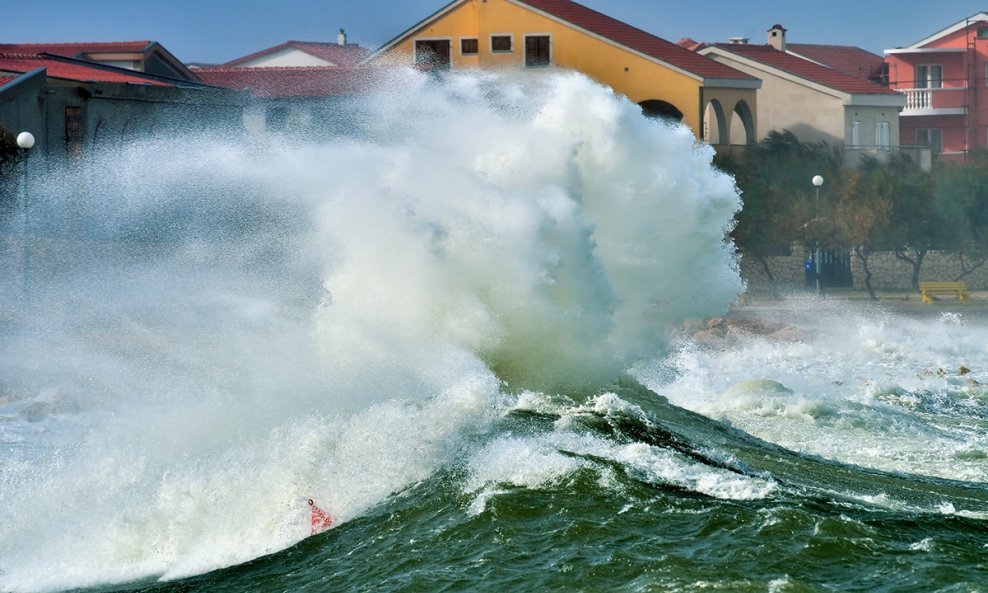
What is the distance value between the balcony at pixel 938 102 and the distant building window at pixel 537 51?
81.1ft

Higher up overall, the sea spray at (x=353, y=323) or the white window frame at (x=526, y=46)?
the white window frame at (x=526, y=46)

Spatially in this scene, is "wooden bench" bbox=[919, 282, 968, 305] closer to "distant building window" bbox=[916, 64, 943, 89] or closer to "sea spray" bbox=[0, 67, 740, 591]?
"sea spray" bbox=[0, 67, 740, 591]

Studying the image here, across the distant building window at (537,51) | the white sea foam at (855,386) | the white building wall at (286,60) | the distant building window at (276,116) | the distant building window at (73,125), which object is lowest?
the white sea foam at (855,386)

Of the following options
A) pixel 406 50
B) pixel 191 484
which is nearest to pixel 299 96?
pixel 406 50

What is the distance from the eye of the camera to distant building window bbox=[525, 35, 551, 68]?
48688 millimetres

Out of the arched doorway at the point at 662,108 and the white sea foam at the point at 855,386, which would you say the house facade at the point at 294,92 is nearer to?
the arched doorway at the point at 662,108

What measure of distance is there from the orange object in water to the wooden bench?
3409 centimetres

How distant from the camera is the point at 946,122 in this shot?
66938 millimetres

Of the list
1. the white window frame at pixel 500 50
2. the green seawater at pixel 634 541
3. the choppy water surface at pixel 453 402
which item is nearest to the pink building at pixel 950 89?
the white window frame at pixel 500 50

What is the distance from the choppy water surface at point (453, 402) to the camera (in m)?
11.8

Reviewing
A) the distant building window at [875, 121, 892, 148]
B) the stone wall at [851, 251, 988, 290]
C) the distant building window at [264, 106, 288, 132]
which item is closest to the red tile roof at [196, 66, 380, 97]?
the distant building window at [264, 106, 288, 132]

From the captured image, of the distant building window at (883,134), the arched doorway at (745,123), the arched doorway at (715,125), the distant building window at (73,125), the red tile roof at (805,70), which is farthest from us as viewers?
the distant building window at (883,134)

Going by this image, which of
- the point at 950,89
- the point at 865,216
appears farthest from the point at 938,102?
the point at 865,216

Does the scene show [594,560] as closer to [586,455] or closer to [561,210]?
[586,455]
